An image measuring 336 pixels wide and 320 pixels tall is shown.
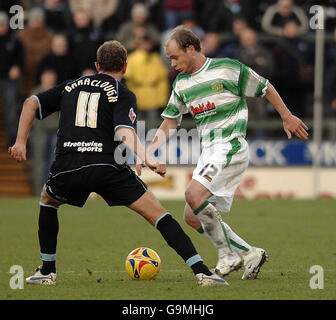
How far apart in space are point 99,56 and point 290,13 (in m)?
10.9

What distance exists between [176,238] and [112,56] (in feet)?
5.08

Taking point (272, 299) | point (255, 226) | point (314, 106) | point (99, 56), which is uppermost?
point (314, 106)

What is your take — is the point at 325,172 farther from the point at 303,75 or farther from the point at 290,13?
the point at 290,13

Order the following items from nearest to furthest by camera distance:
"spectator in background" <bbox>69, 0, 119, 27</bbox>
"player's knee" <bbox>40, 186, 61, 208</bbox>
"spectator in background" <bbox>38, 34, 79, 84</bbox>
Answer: "player's knee" <bbox>40, 186, 61, 208</bbox>
"spectator in background" <bbox>38, 34, 79, 84</bbox>
"spectator in background" <bbox>69, 0, 119, 27</bbox>

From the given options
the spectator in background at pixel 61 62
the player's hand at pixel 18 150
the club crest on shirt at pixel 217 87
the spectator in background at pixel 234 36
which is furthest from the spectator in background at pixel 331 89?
the player's hand at pixel 18 150

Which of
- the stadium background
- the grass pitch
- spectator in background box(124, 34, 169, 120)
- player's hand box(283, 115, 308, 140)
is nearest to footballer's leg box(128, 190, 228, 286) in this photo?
the grass pitch

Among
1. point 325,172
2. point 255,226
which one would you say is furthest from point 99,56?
point 325,172

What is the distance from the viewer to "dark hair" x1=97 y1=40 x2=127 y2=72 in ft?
24.2

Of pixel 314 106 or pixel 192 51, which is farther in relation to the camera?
pixel 314 106

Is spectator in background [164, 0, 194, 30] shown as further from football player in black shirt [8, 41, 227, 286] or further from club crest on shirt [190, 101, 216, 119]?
football player in black shirt [8, 41, 227, 286]

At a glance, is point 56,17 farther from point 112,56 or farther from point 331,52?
point 112,56

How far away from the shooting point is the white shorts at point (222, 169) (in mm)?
7844

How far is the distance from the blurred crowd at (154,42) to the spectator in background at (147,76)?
18 millimetres

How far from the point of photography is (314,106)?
1770 cm
